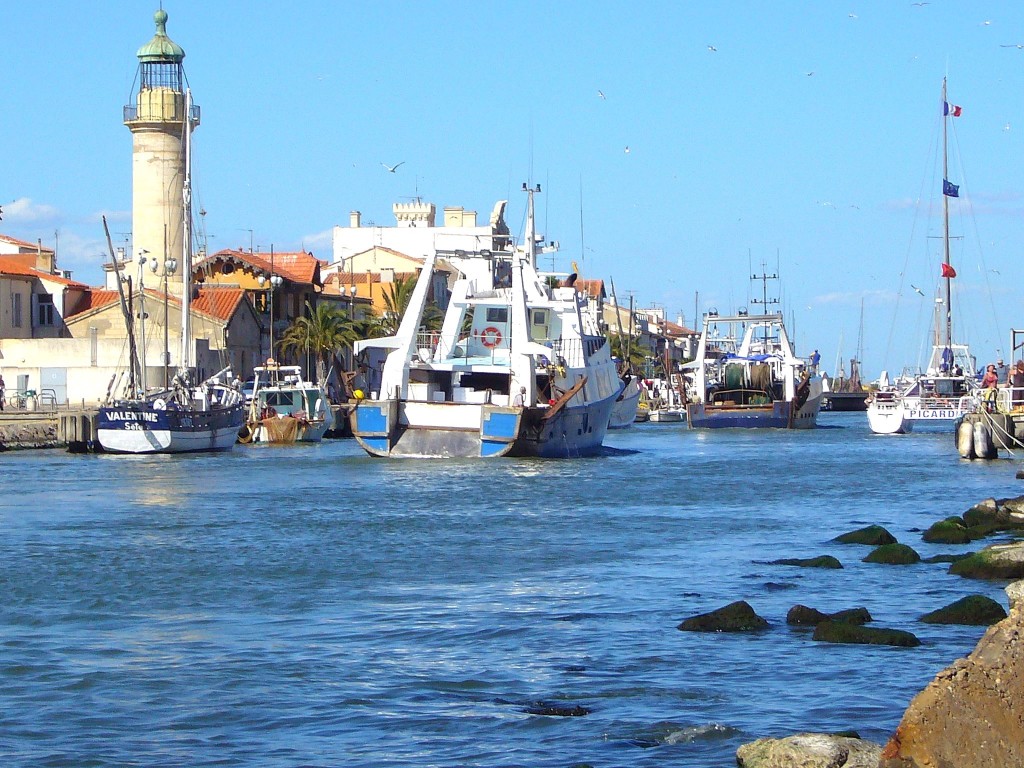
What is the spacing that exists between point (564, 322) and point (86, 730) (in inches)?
1468

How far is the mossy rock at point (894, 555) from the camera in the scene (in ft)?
82.2

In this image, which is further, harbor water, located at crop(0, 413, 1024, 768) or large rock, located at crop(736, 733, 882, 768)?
harbor water, located at crop(0, 413, 1024, 768)

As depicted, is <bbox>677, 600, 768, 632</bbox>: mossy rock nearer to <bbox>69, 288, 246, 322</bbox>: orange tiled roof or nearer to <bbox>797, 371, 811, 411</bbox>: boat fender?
<bbox>69, 288, 246, 322</bbox>: orange tiled roof

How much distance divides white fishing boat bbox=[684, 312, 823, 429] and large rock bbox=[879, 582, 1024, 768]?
69.5m

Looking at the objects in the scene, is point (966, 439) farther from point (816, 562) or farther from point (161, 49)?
point (161, 49)

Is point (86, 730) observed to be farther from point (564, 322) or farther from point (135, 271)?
point (135, 271)

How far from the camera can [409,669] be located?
666 inches

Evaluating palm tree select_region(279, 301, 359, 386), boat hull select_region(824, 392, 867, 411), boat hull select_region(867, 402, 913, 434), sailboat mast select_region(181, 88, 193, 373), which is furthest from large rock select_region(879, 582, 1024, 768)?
boat hull select_region(824, 392, 867, 411)

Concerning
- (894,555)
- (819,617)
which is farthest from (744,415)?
(819,617)

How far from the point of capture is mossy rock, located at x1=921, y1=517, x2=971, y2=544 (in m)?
28.2

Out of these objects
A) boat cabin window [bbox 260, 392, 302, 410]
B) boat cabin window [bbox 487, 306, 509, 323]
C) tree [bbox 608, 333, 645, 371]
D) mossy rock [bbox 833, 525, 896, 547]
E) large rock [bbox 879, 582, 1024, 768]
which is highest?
tree [bbox 608, 333, 645, 371]

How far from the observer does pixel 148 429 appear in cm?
5450

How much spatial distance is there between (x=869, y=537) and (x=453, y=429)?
2042 centimetres

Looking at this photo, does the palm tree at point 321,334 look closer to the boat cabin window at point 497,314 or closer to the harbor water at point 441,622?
the boat cabin window at point 497,314
